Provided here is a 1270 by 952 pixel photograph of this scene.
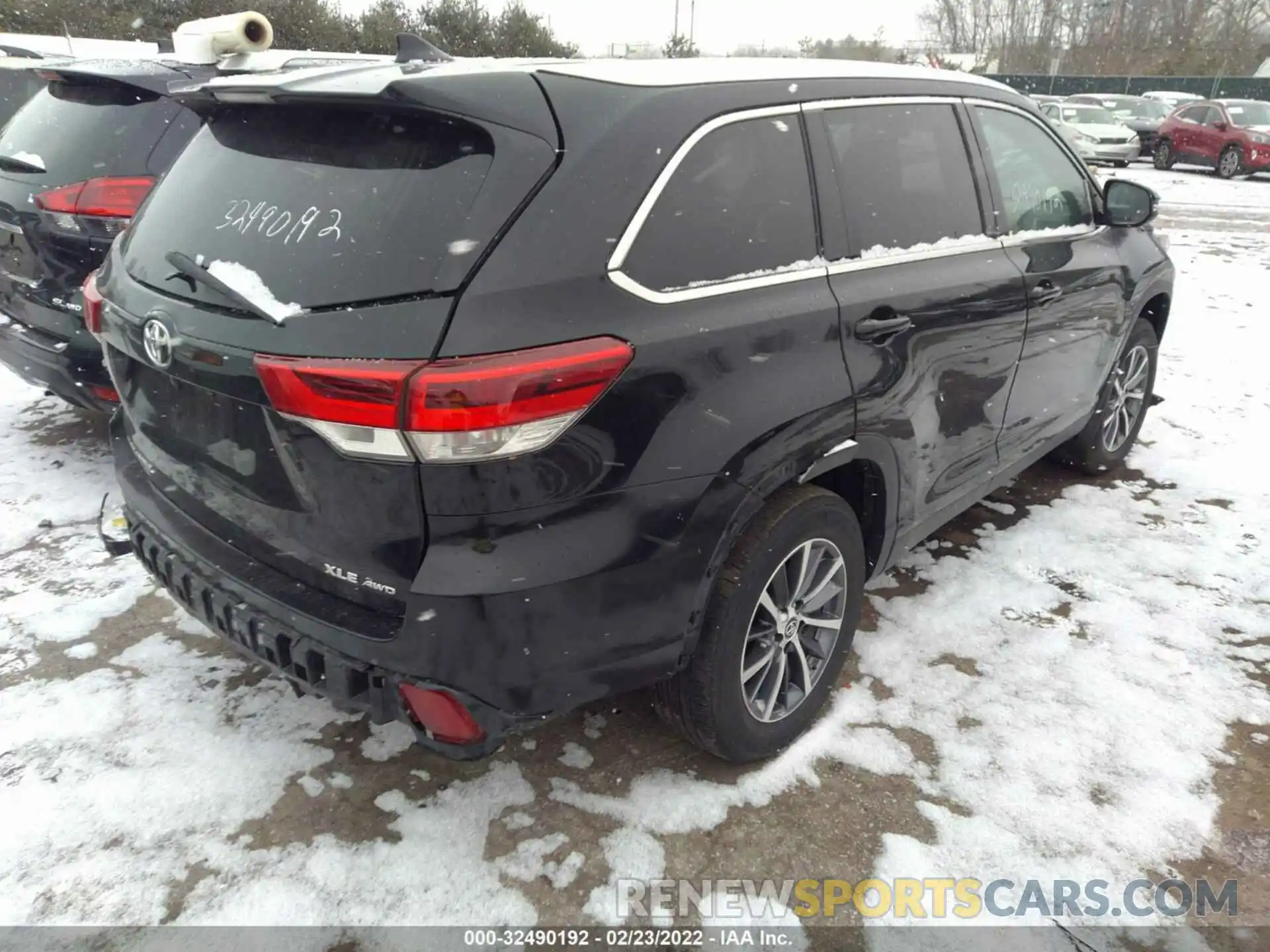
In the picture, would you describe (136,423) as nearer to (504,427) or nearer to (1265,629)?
(504,427)

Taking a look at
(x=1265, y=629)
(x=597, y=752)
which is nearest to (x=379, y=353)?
(x=597, y=752)

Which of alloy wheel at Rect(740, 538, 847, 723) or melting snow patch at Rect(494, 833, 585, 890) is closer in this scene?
melting snow patch at Rect(494, 833, 585, 890)

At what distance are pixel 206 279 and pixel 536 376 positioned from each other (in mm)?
905

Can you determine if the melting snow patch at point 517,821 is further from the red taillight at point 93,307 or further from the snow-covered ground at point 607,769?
the red taillight at point 93,307

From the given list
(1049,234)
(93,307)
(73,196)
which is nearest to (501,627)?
(93,307)

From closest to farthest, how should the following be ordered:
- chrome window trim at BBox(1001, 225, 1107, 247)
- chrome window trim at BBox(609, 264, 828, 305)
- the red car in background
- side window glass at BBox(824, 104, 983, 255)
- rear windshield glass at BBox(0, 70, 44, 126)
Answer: chrome window trim at BBox(609, 264, 828, 305) < side window glass at BBox(824, 104, 983, 255) < chrome window trim at BBox(1001, 225, 1107, 247) < rear windshield glass at BBox(0, 70, 44, 126) < the red car in background

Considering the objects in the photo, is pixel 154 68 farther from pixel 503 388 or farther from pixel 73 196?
pixel 503 388

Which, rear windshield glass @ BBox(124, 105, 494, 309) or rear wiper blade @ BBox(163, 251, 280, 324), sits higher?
rear windshield glass @ BBox(124, 105, 494, 309)

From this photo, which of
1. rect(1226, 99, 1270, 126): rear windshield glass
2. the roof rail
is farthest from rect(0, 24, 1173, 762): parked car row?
rect(1226, 99, 1270, 126): rear windshield glass

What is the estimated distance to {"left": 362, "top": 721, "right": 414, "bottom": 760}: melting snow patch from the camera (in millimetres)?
2557

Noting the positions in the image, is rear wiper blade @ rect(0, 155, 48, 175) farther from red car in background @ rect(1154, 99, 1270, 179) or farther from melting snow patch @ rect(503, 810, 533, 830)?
red car in background @ rect(1154, 99, 1270, 179)

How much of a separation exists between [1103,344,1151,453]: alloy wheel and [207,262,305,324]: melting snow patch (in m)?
3.82

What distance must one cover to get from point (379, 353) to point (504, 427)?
0.94ft

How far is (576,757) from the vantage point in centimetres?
257
